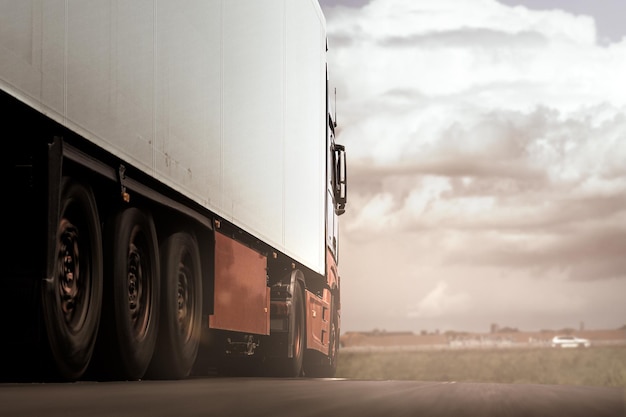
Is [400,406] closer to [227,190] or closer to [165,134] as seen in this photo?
[165,134]

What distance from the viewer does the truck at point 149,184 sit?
7242 mm

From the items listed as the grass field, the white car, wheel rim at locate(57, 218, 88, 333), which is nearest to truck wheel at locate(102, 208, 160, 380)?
wheel rim at locate(57, 218, 88, 333)

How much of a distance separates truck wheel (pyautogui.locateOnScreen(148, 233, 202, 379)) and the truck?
0.02 m

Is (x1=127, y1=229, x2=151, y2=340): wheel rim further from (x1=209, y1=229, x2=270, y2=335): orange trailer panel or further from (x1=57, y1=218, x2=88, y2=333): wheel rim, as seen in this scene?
(x1=209, y1=229, x2=270, y2=335): orange trailer panel

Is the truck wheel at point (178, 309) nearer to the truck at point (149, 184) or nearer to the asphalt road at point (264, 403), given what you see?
the truck at point (149, 184)

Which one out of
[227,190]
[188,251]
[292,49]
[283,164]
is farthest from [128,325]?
[292,49]

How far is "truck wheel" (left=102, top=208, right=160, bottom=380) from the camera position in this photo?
8.77 meters

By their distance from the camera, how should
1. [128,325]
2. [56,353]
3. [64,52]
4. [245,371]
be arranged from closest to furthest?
1. [64,52]
2. [56,353]
3. [128,325]
4. [245,371]

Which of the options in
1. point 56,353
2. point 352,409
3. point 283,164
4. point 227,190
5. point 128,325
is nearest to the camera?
point 352,409

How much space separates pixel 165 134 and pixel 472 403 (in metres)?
3.99

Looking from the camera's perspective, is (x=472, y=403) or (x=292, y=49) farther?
(x=292, y=49)

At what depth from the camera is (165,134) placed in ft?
31.1

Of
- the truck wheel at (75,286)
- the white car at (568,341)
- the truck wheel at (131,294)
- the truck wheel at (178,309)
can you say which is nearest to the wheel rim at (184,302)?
the truck wheel at (178,309)

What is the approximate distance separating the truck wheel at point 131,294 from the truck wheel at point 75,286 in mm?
354
